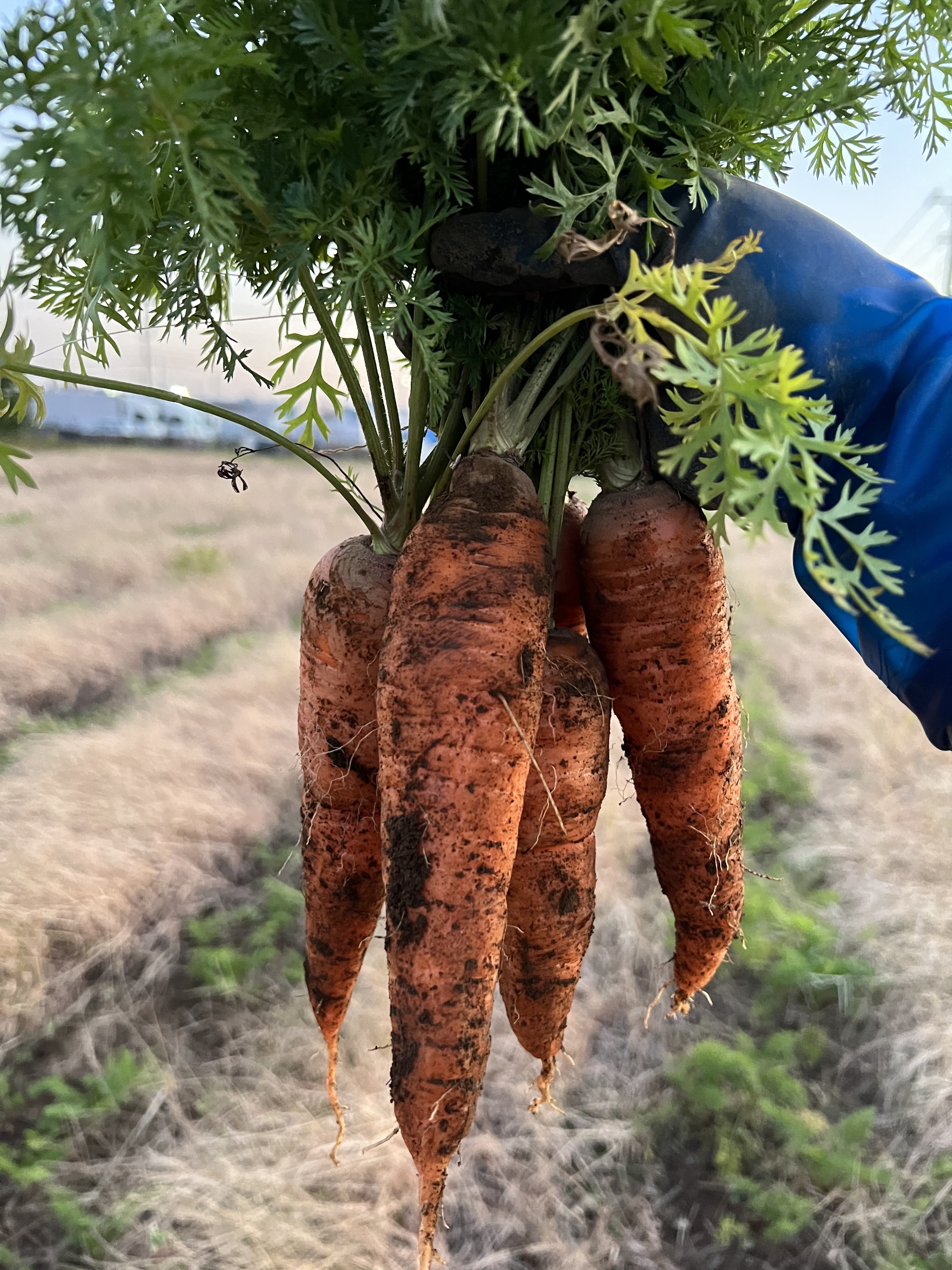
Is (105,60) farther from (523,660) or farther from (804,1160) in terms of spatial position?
(804,1160)

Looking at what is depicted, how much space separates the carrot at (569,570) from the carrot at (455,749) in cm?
26

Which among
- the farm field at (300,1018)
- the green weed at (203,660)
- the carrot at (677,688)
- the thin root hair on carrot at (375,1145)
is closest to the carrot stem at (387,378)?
the carrot at (677,688)

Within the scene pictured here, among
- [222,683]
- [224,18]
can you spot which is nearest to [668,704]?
[224,18]

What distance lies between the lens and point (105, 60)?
56cm

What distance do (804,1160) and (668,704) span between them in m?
0.93

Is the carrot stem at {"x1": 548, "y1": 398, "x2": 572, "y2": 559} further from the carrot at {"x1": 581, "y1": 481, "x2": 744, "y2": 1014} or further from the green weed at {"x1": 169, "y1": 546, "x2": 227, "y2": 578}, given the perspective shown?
the green weed at {"x1": 169, "y1": 546, "x2": 227, "y2": 578}

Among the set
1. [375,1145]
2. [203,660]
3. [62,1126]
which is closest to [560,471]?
[375,1145]

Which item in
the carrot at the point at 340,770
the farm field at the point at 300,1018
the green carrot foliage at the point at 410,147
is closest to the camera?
the green carrot foliage at the point at 410,147

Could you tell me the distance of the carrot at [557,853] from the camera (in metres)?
0.95

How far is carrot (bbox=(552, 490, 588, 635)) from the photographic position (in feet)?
3.70

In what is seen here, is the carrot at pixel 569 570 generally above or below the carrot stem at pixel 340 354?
below

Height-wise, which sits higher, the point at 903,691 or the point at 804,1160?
the point at 903,691

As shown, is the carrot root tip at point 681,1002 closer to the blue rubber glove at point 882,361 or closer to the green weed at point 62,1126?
the blue rubber glove at point 882,361

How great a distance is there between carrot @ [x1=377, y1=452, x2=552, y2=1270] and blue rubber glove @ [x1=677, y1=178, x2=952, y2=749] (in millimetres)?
321
